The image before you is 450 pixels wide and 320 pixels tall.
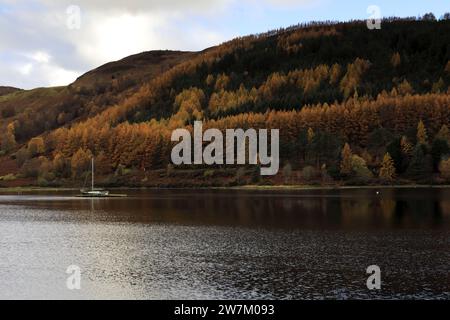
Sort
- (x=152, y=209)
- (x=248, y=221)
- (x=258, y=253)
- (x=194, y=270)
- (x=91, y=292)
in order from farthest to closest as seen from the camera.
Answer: (x=152, y=209) < (x=248, y=221) < (x=258, y=253) < (x=194, y=270) < (x=91, y=292)

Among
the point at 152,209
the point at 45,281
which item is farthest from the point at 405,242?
the point at 152,209

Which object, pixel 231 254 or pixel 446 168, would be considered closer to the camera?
pixel 231 254

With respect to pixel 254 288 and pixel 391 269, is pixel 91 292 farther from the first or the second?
pixel 391 269

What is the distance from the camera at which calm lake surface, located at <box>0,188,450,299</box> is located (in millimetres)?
45125

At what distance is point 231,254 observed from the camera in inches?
2425

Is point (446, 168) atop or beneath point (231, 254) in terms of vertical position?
atop

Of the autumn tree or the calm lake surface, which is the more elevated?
the autumn tree

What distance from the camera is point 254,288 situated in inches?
1783

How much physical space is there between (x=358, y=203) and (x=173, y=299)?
90.0 metres

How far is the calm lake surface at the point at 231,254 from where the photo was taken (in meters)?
45.1

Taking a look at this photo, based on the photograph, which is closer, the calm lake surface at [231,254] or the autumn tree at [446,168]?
the calm lake surface at [231,254]

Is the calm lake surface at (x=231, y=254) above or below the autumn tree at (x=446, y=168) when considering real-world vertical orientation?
below

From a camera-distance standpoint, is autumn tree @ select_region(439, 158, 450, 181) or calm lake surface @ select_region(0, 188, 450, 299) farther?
autumn tree @ select_region(439, 158, 450, 181)
